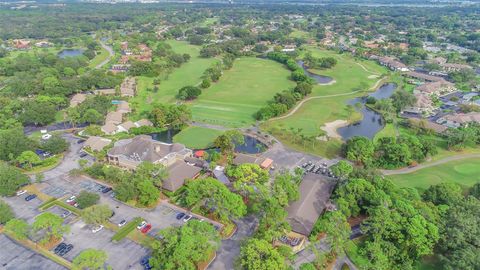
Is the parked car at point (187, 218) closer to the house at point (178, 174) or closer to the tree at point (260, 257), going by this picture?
the house at point (178, 174)

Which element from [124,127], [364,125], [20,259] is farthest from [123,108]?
[364,125]

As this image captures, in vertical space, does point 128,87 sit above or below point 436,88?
below

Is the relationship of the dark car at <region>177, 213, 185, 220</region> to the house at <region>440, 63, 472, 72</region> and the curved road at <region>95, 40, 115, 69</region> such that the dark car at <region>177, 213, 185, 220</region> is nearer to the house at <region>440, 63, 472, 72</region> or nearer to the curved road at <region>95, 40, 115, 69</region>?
the curved road at <region>95, 40, 115, 69</region>

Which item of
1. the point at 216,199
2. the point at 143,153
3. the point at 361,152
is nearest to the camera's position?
the point at 216,199

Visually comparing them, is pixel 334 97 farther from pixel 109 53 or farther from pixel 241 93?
pixel 109 53

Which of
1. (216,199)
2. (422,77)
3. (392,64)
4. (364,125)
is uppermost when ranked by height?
(216,199)

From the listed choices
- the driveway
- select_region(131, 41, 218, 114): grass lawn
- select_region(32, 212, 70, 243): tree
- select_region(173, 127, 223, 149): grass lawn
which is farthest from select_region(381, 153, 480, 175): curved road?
select_region(131, 41, 218, 114): grass lawn
